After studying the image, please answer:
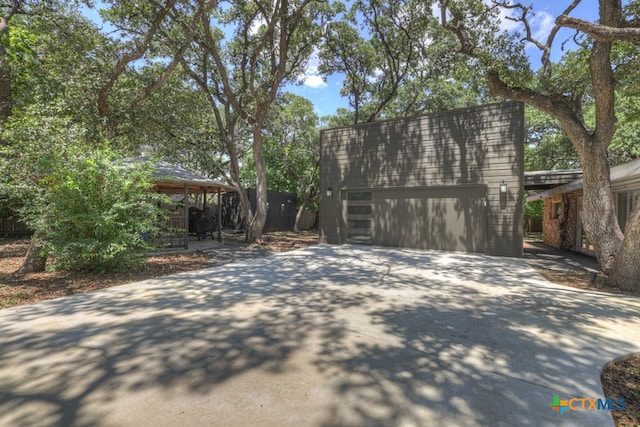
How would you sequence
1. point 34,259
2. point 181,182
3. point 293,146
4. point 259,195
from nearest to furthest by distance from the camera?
point 34,259 < point 181,182 < point 259,195 < point 293,146

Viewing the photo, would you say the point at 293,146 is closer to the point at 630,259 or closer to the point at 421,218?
the point at 421,218

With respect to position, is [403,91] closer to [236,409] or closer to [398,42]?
[398,42]

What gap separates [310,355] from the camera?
2680 millimetres

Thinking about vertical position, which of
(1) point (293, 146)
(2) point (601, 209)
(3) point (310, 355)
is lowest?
(3) point (310, 355)

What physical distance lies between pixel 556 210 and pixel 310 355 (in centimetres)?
1292

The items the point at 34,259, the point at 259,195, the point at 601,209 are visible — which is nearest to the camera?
the point at 601,209

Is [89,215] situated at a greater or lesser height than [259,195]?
lesser

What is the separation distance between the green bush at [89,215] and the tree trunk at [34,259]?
0.52 ft

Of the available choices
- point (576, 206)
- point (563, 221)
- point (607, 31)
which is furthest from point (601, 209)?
point (563, 221)

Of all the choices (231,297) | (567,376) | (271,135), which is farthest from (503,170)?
(271,135)

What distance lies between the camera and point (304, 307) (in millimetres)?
4012

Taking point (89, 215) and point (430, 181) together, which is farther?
point (430, 181)

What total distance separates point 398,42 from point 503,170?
691cm

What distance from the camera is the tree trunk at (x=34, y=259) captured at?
216 inches
